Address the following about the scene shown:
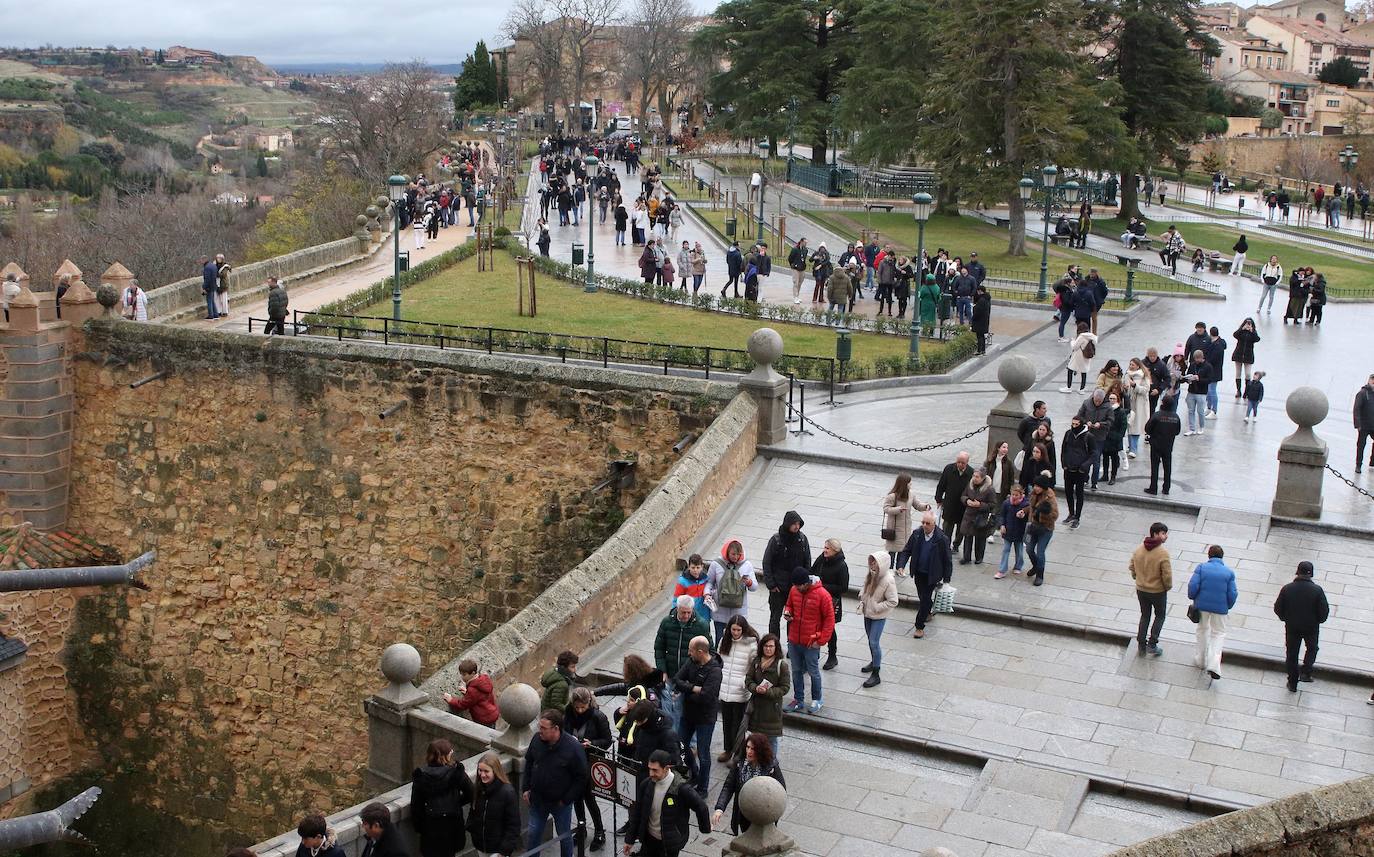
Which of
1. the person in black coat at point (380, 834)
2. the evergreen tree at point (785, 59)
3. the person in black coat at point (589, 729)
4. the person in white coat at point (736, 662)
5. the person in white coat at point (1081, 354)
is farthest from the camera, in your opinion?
the evergreen tree at point (785, 59)

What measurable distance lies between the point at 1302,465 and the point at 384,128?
54639 millimetres

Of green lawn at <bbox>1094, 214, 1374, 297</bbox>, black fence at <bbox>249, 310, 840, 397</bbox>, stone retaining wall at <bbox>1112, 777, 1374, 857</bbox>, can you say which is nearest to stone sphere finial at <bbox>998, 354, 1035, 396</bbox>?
black fence at <bbox>249, 310, 840, 397</bbox>

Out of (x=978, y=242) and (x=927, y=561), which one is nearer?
(x=927, y=561)

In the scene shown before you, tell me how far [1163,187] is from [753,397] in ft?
151

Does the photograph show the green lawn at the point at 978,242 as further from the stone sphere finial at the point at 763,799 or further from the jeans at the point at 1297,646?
the stone sphere finial at the point at 763,799

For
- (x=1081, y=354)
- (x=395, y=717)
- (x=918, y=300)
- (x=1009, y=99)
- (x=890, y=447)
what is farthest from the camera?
(x=1009, y=99)

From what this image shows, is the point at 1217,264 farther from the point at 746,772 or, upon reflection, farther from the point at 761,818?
the point at 761,818

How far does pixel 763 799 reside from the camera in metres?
8.42

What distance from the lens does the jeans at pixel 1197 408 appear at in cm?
1873

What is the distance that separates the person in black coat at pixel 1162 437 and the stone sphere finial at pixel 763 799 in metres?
8.66

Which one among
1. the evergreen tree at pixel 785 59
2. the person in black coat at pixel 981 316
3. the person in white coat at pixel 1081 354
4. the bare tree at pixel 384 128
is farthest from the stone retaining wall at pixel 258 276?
the bare tree at pixel 384 128

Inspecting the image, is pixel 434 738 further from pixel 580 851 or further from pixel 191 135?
pixel 191 135

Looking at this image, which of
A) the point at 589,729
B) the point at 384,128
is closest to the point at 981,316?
the point at 589,729

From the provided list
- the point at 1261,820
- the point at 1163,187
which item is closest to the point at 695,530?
the point at 1261,820
